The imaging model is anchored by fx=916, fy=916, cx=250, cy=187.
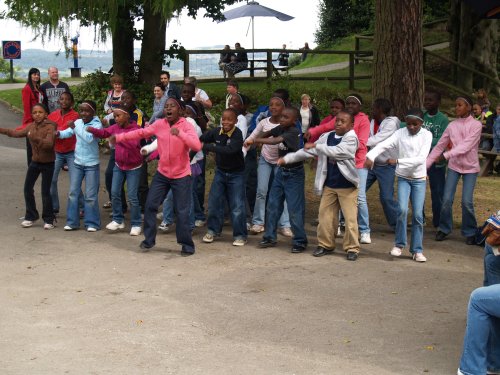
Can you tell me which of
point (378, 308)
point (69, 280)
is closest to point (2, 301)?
point (69, 280)

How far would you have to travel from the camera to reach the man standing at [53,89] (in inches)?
558

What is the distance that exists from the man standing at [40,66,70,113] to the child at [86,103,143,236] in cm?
310

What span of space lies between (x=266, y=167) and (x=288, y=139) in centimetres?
83

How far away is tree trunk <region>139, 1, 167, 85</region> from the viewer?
2202 cm

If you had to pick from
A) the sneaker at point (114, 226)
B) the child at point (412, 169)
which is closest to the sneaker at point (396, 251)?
the child at point (412, 169)

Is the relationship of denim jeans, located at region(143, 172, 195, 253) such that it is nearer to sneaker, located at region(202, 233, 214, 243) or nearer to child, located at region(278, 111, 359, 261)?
sneaker, located at region(202, 233, 214, 243)

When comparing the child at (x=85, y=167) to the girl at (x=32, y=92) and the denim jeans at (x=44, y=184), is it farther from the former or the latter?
the girl at (x=32, y=92)

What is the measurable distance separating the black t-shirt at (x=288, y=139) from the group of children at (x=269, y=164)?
1cm

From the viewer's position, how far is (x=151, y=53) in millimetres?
22219

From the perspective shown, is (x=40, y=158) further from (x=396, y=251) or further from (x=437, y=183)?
(x=437, y=183)

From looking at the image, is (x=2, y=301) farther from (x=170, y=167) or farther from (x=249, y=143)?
(x=249, y=143)

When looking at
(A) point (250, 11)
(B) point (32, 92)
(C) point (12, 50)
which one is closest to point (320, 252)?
(B) point (32, 92)

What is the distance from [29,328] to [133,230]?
148 inches

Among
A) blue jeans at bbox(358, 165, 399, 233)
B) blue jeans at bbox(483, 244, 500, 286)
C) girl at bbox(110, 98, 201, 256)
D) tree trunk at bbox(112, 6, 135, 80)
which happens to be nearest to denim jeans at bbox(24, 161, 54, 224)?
girl at bbox(110, 98, 201, 256)
